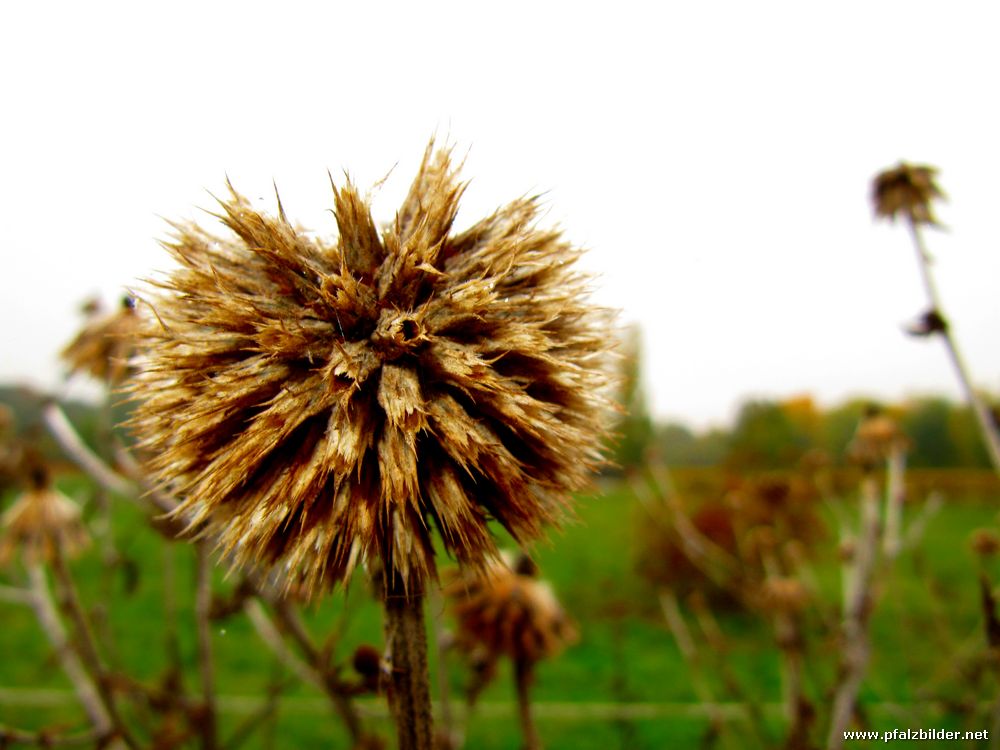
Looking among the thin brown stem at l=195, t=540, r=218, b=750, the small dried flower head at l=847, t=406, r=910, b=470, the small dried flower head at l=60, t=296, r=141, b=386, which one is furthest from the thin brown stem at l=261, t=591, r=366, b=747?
the small dried flower head at l=847, t=406, r=910, b=470

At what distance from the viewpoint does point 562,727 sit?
390 inches

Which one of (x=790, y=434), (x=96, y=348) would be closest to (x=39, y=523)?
(x=96, y=348)

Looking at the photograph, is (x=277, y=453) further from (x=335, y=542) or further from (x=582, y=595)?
(x=582, y=595)

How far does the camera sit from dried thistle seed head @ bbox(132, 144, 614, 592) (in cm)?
170

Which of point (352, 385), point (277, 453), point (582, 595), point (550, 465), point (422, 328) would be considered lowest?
point (582, 595)

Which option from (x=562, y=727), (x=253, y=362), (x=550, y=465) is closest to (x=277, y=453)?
(x=253, y=362)

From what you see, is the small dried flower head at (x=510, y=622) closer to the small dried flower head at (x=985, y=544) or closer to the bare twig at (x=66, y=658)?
the bare twig at (x=66, y=658)

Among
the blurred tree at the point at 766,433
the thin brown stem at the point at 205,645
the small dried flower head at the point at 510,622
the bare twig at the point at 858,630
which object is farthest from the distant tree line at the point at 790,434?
the thin brown stem at the point at 205,645

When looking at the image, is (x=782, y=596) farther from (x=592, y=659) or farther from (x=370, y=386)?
(x=592, y=659)

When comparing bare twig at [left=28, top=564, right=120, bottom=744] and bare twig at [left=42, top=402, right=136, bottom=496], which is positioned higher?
bare twig at [left=42, top=402, right=136, bottom=496]

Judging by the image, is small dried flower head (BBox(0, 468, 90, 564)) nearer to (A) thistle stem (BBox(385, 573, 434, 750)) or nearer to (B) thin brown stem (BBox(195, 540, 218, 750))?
(B) thin brown stem (BBox(195, 540, 218, 750))

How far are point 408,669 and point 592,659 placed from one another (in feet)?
43.9

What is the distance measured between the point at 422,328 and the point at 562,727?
32.5 ft

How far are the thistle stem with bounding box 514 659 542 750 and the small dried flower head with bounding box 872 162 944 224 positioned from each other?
9.77 feet
